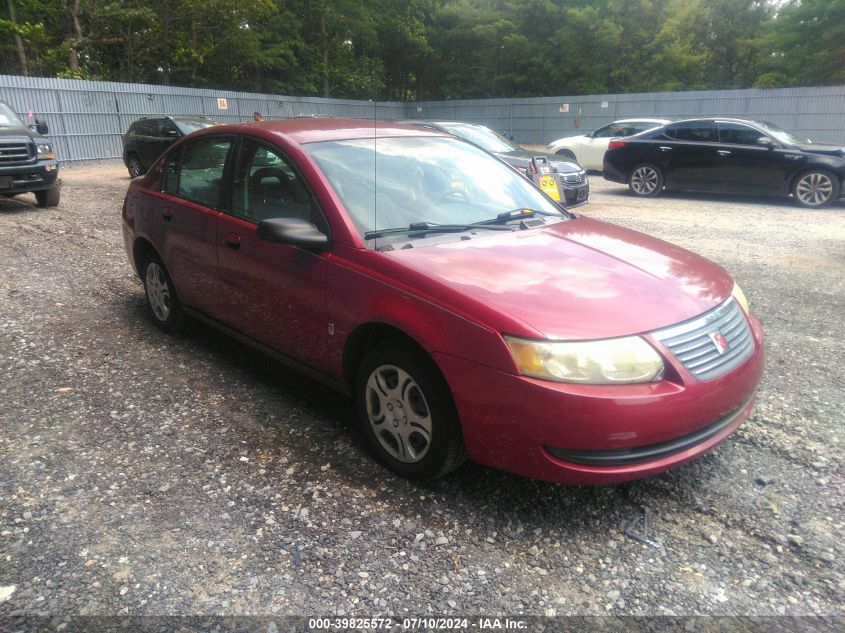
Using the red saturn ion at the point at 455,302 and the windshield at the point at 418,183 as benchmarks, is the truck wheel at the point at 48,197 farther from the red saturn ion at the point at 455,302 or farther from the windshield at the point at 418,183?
the windshield at the point at 418,183

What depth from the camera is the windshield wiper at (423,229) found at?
3302mm

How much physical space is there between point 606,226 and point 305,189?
1.84 m

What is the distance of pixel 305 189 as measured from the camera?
3.52m

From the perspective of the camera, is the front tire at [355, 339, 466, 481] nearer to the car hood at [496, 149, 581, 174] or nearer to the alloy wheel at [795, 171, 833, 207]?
the car hood at [496, 149, 581, 174]

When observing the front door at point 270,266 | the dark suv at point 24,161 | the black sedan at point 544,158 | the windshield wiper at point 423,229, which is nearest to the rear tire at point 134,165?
the dark suv at point 24,161

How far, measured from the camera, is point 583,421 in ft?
8.18

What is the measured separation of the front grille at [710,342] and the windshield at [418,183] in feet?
4.39

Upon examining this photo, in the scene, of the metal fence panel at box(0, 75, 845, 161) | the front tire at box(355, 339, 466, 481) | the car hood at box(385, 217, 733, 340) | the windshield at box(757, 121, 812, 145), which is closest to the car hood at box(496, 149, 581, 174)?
the windshield at box(757, 121, 812, 145)

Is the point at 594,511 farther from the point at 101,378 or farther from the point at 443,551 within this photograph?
the point at 101,378

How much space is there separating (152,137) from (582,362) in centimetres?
1462

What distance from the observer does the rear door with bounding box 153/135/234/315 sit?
420 cm

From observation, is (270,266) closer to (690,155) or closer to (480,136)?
(480,136)

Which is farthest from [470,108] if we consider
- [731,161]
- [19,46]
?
[731,161]

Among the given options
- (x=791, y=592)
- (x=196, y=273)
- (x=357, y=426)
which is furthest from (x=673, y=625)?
(x=196, y=273)
